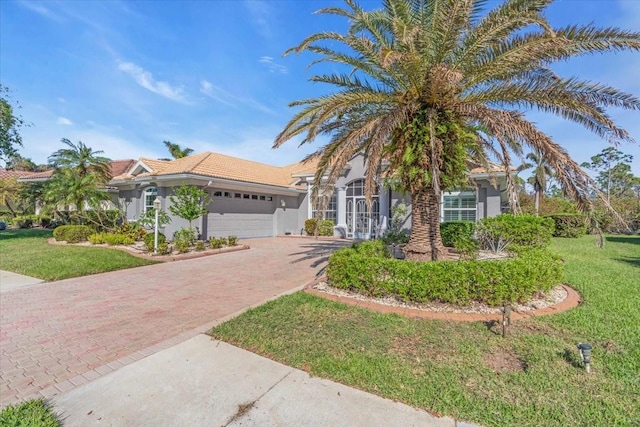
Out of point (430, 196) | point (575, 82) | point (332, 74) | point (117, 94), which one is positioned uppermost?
point (117, 94)

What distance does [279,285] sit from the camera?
8391mm

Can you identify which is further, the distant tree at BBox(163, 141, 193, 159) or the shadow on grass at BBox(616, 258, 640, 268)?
the distant tree at BBox(163, 141, 193, 159)

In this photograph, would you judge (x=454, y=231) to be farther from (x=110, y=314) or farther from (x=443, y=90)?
(x=110, y=314)

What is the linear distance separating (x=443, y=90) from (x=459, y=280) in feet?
14.4

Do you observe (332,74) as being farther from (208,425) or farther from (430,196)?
(208,425)

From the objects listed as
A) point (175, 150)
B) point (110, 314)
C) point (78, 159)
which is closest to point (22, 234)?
point (78, 159)

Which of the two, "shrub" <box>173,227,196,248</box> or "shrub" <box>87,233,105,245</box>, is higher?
"shrub" <box>173,227,196,248</box>

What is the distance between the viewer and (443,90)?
7117 mm

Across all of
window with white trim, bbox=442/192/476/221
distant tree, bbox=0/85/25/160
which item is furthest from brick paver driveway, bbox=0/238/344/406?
distant tree, bbox=0/85/25/160

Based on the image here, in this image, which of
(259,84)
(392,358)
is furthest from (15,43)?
(392,358)

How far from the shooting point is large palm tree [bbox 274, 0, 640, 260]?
20.4ft

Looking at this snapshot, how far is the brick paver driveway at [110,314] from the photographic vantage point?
13.2 feet

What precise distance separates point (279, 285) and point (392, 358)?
188 inches

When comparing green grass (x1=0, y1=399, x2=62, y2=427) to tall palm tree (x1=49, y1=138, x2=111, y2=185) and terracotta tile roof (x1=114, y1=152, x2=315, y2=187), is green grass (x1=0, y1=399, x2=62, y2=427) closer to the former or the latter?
terracotta tile roof (x1=114, y1=152, x2=315, y2=187)
